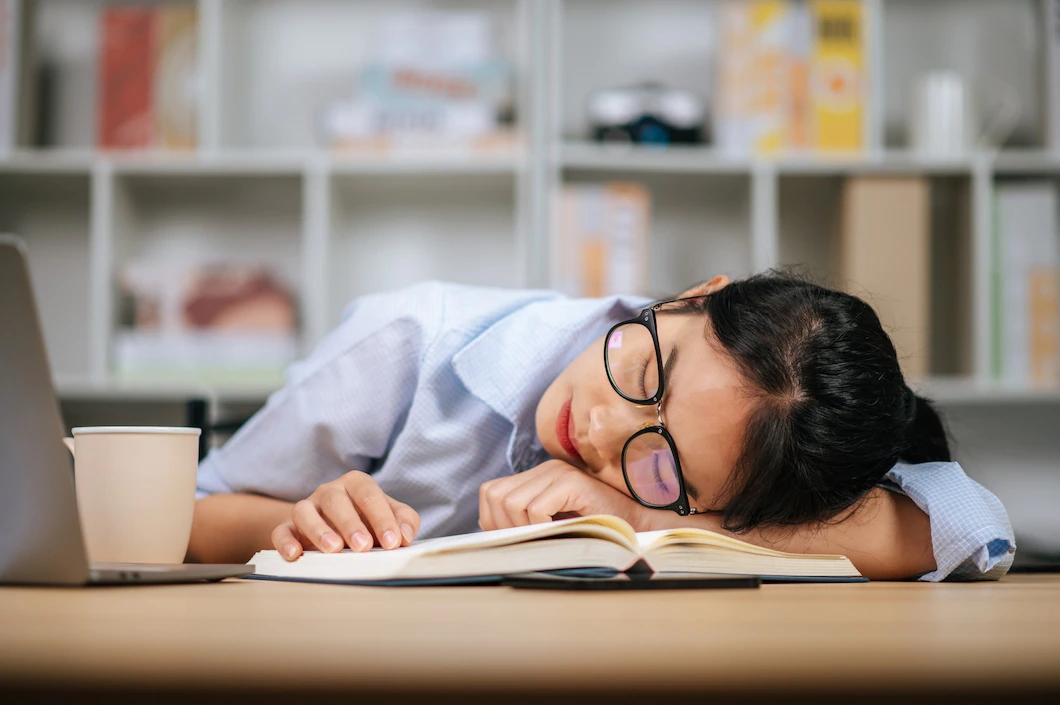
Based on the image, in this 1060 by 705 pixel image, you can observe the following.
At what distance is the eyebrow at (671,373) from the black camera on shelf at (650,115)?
1.37 m

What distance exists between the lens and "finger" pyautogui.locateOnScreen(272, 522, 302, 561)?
0.60 meters

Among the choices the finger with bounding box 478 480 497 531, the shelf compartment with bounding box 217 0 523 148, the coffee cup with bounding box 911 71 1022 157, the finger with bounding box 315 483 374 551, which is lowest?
the finger with bounding box 478 480 497 531

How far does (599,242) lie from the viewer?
1.98 meters

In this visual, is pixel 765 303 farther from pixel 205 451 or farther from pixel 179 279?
pixel 179 279

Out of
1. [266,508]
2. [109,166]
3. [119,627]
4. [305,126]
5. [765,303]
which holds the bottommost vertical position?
[266,508]

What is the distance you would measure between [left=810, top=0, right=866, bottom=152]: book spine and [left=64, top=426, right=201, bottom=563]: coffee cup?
180 centimetres

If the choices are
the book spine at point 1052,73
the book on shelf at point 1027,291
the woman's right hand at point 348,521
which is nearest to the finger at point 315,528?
the woman's right hand at point 348,521

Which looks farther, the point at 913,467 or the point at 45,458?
the point at 913,467

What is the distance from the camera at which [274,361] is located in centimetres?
200

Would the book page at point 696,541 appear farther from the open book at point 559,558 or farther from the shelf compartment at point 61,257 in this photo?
the shelf compartment at point 61,257

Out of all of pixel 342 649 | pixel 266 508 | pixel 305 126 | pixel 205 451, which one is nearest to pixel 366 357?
pixel 266 508

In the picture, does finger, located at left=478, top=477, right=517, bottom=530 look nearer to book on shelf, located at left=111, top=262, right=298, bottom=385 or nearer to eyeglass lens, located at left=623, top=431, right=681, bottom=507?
eyeglass lens, located at left=623, top=431, right=681, bottom=507

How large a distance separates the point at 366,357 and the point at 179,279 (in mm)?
1275

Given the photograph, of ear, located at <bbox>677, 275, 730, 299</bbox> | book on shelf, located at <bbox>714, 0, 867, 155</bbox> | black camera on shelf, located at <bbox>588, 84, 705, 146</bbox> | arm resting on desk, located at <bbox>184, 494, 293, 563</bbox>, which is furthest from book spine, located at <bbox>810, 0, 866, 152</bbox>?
arm resting on desk, located at <bbox>184, 494, 293, 563</bbox>
